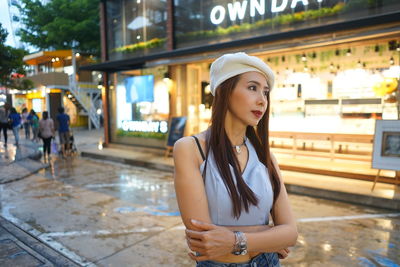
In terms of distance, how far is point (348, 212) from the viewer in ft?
17.1

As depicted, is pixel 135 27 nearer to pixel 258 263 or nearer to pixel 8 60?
pixel 8 60

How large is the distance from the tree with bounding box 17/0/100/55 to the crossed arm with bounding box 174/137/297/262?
2597 centimetres

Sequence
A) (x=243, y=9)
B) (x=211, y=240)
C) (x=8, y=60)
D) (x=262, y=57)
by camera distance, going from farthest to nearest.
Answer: (x=8, y=60)
(x=262, y=57)
(x=243, y=9)
(x=211, y=240)

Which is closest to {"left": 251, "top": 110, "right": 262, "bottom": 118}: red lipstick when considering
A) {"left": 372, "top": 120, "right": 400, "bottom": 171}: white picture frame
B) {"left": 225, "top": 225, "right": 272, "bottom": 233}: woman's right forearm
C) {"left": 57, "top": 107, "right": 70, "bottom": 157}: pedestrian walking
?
{"left": 225, "top": 225, "right": 272, "bottom": 233}: woman's right forearm

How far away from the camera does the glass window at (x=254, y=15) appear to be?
7196 millimetres

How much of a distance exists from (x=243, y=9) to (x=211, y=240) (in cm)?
893

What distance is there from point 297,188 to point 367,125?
13.4 feet

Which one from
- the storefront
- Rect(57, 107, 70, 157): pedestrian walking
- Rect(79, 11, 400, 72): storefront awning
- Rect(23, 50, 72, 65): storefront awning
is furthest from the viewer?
Rect(23, 50, 72, 65): storefront awning

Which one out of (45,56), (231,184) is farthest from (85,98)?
(231,184)

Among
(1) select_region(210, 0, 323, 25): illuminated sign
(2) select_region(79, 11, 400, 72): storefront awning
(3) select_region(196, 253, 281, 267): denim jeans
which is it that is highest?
(1) select_region(210, 0, 323, 25): illuminated sign

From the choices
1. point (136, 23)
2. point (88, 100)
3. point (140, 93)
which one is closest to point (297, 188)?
point (140, 93)

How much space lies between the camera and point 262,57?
979 cm

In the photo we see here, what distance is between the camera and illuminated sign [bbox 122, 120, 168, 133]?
11114 millimetres

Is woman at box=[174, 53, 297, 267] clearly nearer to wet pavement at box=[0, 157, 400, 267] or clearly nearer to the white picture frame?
wet pavement at box=[0, 157, 400, 267]
